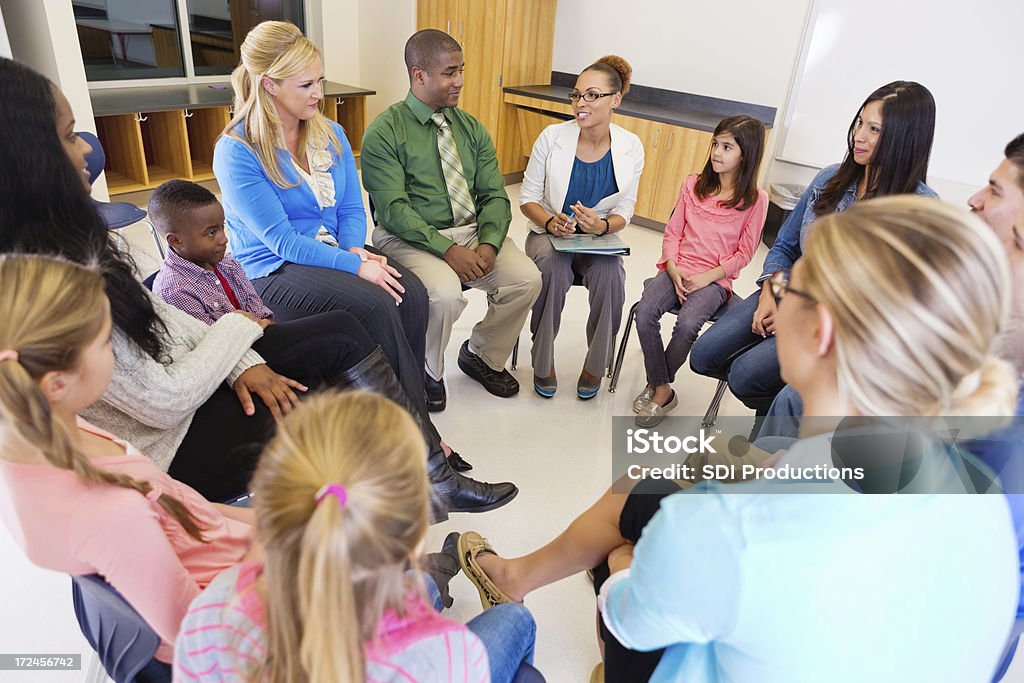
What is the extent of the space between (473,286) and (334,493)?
1.76 m

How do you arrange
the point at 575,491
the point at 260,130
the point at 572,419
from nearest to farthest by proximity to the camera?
the point at 260,130
the point at 575,491
the point at 572,419

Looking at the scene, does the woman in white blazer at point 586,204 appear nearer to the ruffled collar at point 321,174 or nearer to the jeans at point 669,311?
the jeans at point 669,311

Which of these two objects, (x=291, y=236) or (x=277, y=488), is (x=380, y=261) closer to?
(x=291, y=236)

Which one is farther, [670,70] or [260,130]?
[670,70]

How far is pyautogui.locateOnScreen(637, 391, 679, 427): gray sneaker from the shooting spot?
2277 mm

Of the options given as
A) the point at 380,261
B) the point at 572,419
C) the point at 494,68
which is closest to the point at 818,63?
the point at 494,68

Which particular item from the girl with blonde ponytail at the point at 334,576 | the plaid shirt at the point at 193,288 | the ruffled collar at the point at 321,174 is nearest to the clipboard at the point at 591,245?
the ruffled collar at the point at 321,174

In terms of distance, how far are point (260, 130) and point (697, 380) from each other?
6.13 feet

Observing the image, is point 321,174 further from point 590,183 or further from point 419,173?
point 590,183

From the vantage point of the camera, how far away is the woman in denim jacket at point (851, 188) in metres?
1.85

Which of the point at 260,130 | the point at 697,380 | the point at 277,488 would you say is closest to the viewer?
the point at 277,488

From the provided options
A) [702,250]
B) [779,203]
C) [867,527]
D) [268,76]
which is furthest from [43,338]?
[779,203]

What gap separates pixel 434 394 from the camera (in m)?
2.27

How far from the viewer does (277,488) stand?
2.08ft
